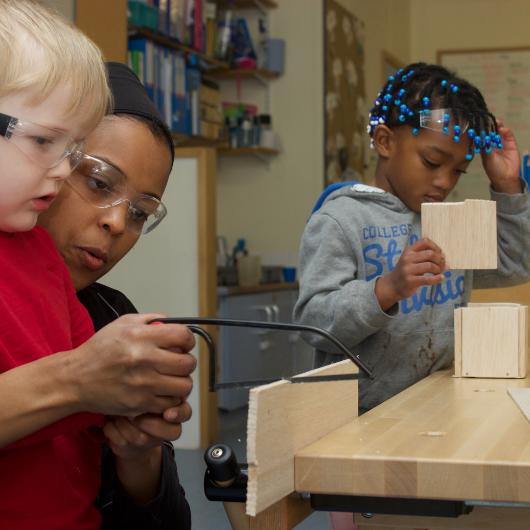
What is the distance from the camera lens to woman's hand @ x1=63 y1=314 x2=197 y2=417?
0.76 meters

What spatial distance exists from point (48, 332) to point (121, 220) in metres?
0.24

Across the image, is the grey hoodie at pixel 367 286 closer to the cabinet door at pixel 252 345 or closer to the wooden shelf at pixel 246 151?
the cabinet door at pixel 252 345

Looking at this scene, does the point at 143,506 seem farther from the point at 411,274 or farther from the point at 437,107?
the point at 437,107

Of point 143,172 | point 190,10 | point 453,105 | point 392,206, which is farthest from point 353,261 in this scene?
point 190,10

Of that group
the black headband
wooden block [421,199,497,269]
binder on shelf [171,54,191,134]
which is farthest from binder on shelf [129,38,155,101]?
the black headband

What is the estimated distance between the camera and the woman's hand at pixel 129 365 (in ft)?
2.51

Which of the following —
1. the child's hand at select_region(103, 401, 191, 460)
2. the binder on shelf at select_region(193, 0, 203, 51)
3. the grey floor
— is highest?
the binder on shelf at select_region(193, 0, 203, 51)

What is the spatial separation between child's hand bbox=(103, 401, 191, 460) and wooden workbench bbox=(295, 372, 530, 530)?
0.39ft

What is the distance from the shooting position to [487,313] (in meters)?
1.62

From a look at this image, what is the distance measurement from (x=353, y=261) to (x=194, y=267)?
2.20 meters

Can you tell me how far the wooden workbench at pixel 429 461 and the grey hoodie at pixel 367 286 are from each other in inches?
21.2

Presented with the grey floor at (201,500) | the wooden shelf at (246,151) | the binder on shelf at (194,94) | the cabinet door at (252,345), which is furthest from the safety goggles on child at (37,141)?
the wooden shelf at (246,151)

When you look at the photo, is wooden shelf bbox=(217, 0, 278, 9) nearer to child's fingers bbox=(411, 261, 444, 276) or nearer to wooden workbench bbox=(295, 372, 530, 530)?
child's fingers bbox=(411, 261, 444, 276)

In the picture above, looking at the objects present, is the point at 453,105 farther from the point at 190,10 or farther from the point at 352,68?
the point at 352,68
